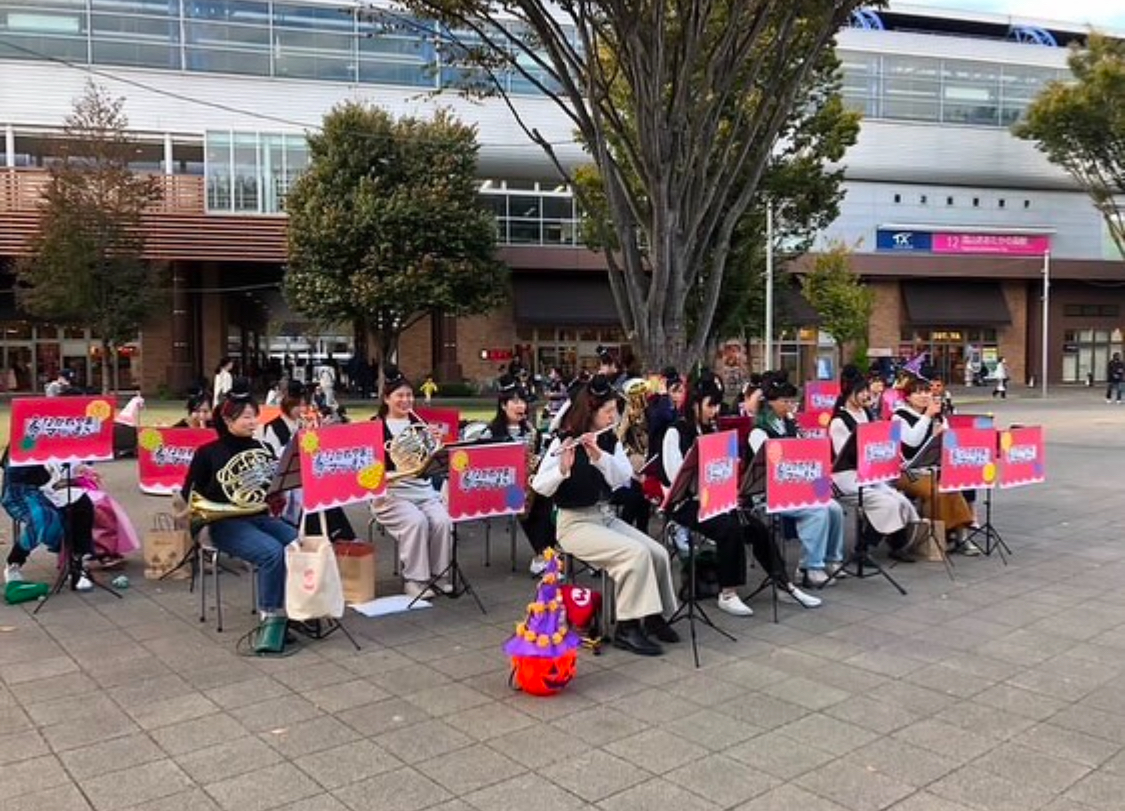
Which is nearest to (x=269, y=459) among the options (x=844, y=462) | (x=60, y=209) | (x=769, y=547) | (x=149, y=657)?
(x=149, y=657)

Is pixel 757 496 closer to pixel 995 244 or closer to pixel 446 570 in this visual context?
pixel 446 570

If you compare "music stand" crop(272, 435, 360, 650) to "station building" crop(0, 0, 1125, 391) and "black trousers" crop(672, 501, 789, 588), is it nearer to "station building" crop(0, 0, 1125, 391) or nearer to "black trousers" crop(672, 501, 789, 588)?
"black trousers" crop(672, 501, 789, 588)

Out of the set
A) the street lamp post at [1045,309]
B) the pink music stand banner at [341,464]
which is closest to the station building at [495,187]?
the street lamp post at [1045,309]

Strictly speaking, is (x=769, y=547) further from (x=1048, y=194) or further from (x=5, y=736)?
(x=1048, y=194)

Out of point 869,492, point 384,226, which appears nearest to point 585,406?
point 869,492

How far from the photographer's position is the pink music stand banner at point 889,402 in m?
9.44

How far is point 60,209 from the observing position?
25094 millimetres

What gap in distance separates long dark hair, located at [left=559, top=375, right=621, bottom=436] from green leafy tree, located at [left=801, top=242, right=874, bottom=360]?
103 feet

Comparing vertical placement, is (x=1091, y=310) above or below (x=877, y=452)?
above

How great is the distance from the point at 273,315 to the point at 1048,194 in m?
38.3

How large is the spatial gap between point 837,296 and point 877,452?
29.3 metres

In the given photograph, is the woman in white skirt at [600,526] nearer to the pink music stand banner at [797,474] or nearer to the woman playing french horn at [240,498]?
the pink music stand banner at [797,474]

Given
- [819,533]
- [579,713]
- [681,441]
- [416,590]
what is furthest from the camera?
[819,533]

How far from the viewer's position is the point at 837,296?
35.2 m
